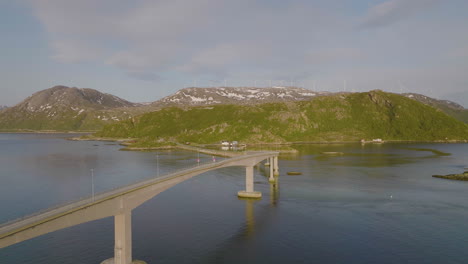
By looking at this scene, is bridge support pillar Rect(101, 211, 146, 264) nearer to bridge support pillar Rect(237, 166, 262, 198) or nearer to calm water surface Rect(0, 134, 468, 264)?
calm water surface Rect(0, 134, 468, 264)

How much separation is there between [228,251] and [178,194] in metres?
43.4

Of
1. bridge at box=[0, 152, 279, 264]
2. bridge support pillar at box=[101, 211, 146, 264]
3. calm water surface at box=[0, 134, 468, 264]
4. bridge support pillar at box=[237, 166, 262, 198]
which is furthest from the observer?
bridge support pillar at box=[237, 166, 262, 198]

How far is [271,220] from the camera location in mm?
69438

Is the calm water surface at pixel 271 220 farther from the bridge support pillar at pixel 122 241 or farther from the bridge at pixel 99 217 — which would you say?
the bridge at pixel 99 217

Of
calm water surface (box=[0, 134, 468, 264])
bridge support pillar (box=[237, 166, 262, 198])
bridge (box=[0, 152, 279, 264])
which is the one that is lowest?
calm water surface (box=[0, 134, 468, 264])

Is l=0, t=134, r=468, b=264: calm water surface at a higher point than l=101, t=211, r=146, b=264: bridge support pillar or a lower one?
lower

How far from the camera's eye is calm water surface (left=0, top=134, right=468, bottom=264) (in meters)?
52.0

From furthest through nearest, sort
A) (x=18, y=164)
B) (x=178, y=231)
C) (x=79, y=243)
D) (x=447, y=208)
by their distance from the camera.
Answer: (x=18, y=164) < (x=447, y=208) < (x=178, y=231) < (x=79, y=243)

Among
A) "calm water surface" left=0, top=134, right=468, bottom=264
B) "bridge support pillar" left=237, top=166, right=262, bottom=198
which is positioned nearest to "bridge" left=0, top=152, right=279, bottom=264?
"calm water surface" left=0, top=134, right=468, bottom=264

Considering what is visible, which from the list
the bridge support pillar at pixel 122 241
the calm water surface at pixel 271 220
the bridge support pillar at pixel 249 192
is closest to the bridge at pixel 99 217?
the bridge support pillar at pixel 122 241

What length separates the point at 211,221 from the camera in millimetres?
67438

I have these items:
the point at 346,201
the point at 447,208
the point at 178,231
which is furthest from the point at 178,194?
the point at 447,208

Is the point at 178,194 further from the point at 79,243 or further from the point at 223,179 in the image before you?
the point at 79,243

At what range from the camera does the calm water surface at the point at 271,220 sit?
52.0 m
